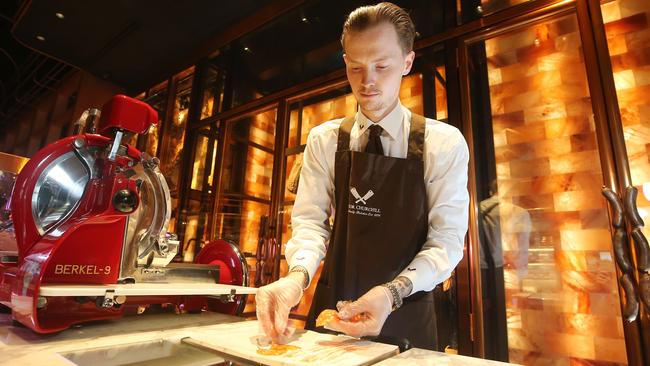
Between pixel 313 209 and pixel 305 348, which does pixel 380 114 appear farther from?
pixel 305 348

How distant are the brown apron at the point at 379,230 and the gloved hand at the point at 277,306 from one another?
7.7 inches

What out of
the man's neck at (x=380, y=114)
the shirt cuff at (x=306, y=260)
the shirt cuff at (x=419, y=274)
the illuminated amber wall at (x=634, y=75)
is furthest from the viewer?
the illuminated amber wall at (x=634, y=75)

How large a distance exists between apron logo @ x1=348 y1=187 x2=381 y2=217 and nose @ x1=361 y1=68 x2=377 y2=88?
0.32 metres

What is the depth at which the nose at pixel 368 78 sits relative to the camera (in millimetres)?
1057

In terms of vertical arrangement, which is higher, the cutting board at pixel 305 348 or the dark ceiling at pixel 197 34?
the dark ceiling at pixel 197 34

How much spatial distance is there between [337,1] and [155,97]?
3.17 m

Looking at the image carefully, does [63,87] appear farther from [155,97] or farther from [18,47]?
[155,97]

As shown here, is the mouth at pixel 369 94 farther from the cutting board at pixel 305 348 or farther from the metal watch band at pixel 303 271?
the cutting board at pixel 305 348

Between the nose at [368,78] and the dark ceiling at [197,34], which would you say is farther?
the dark ceiling at [197,34]

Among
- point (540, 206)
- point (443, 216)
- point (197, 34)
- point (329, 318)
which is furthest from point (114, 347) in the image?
point (197, 34)

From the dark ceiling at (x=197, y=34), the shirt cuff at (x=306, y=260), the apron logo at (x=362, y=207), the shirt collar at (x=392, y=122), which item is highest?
the dark ceiling at (x=197, y=34)

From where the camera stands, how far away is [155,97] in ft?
16.6

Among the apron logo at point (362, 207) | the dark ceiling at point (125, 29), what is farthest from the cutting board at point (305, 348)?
the dark ceiling at point (125, 29)

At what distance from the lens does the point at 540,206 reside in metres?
1.91
